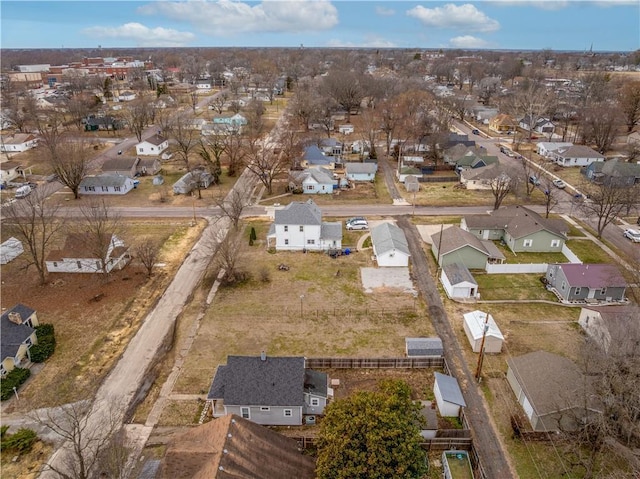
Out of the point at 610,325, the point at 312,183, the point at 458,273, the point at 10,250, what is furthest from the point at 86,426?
the point at 312,183

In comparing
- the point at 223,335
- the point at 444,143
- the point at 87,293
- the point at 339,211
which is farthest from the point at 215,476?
the point at 444,143

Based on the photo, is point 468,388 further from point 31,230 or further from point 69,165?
point 69,165

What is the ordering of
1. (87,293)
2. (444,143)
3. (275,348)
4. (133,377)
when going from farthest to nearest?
(444,143), (87,293), (275,348), (133,377)

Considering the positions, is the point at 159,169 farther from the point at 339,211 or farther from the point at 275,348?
the point at 275,348

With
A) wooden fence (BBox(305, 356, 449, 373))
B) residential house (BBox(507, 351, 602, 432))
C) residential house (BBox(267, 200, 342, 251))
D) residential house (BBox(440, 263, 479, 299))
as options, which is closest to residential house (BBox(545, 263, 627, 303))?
residential house (BBox(440, 263, 479, 299))

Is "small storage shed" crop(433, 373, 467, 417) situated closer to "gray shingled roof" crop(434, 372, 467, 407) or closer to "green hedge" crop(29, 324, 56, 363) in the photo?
"gray shingled roof" crop(434, 372, 467, 407)

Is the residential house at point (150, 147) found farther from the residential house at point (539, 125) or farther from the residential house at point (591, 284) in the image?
the residential house at point (539, 125)
